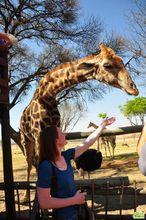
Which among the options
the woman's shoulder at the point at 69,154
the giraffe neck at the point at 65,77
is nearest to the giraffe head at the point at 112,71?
the giraffe neck at the point at 65,77

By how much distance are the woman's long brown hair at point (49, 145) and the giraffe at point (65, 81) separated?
6.16 feet

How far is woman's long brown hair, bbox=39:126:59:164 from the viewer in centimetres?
349

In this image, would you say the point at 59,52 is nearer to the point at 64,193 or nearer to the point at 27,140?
the point at 27,140

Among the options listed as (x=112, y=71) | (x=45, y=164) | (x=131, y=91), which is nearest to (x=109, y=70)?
(x=112, y=71)

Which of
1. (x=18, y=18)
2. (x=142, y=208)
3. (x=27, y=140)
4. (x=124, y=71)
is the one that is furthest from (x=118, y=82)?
(x=18, y=18)

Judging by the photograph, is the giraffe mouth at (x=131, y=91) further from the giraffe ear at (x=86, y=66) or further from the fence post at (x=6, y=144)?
the fence post at (x=6, y=144)

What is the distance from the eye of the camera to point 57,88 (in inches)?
241

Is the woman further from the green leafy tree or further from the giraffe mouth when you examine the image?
the green leafy tree

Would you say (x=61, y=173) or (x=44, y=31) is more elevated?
(x=44, y=31)

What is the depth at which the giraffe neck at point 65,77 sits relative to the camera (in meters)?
5.80

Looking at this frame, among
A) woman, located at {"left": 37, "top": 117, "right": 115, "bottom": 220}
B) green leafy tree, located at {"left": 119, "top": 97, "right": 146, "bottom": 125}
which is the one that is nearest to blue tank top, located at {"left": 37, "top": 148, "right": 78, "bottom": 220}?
woman, located at {"left": 37, "top": 117, "right": 115, "bottom": 220}

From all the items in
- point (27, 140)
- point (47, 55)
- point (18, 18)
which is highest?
point (18, 18)

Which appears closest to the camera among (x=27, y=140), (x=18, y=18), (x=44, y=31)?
(x=27, y=140)

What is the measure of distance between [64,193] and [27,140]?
11.3ft
